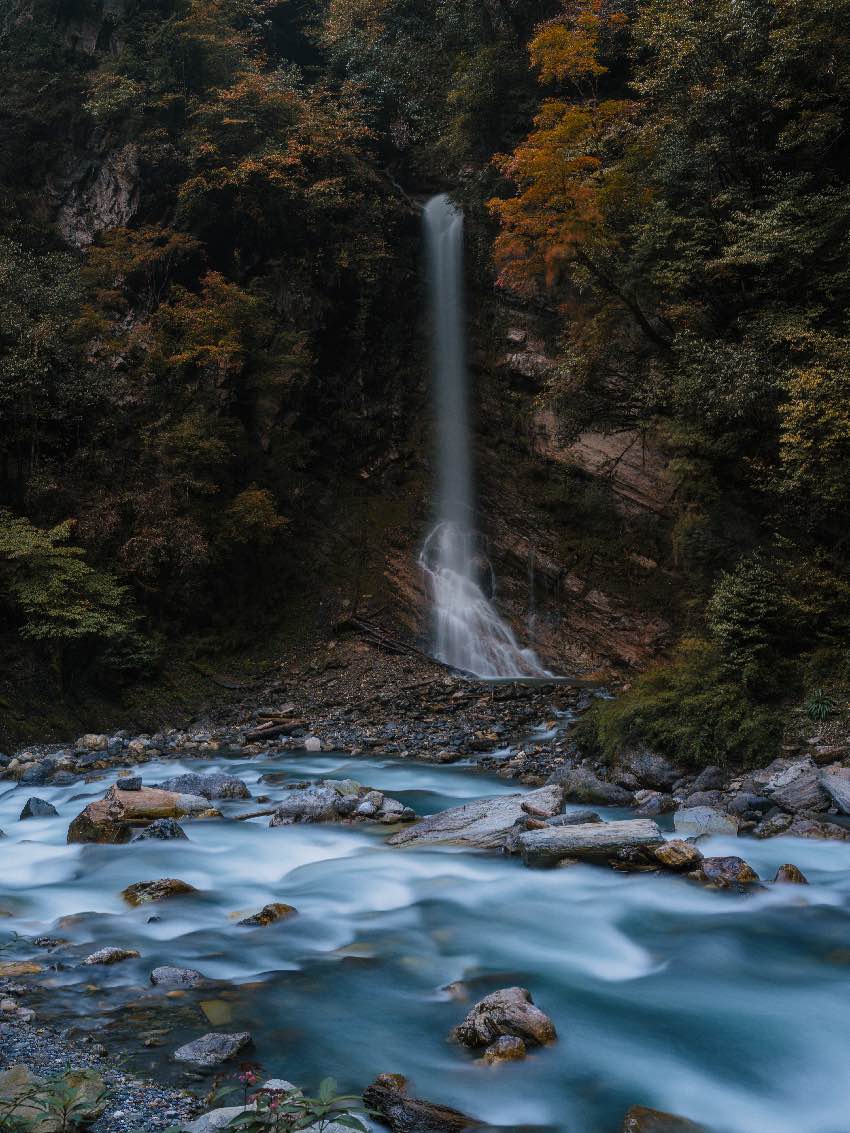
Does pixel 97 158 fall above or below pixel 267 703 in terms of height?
above

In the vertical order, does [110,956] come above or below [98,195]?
below

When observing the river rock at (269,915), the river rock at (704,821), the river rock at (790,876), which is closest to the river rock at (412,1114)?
the river rock at (269,915)

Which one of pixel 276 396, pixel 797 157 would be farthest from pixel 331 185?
pixel 797 157

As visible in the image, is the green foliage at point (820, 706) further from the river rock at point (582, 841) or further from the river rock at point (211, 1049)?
the river rock at point (211, 1049)

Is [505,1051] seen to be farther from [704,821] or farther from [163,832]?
[163,832]

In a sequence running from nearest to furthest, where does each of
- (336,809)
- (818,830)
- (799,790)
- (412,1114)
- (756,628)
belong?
(412,1114)
(818,830)
(799,790)
(336,809)
(756,628)

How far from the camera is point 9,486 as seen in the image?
14.8 meters

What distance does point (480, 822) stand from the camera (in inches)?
282

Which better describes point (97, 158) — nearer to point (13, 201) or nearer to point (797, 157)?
point (13, 201)

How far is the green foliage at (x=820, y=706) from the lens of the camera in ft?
28.2

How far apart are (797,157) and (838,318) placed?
2.90 meters

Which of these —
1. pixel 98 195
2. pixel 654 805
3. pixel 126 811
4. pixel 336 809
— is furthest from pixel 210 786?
pixel 98 195

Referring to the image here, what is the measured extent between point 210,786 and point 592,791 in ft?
14.0

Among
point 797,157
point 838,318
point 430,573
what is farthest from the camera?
point 430,573
